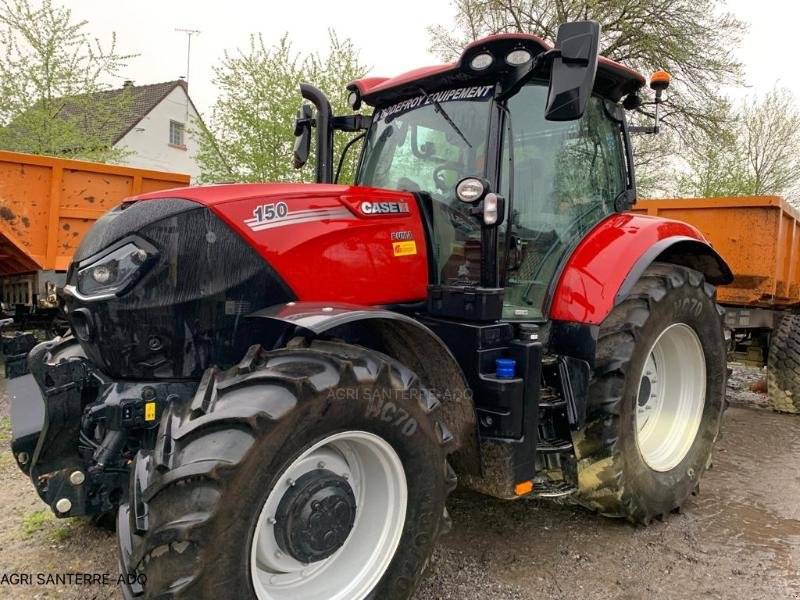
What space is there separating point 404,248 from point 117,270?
1.22m

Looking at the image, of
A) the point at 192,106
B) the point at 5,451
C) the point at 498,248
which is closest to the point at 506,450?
the point at 498,248

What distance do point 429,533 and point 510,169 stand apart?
1.66m

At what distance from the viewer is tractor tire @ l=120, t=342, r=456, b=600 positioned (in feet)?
5.82

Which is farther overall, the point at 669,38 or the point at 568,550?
the point at 669,38

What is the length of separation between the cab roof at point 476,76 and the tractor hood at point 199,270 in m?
0.83

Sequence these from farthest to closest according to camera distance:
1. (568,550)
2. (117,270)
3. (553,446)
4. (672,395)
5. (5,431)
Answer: (5,431)
(672,395)
(568,550)
(553,446)
(117,270)

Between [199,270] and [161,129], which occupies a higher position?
[161,129]

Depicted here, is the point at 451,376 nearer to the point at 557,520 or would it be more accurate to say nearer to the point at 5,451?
the point at 557,520

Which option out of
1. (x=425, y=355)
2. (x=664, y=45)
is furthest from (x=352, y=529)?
(x=664, y=45)

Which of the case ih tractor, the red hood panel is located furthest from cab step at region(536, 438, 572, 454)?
the red hood panel

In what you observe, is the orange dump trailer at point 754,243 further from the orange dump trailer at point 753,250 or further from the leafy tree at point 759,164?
the leafy tree at point 759,164

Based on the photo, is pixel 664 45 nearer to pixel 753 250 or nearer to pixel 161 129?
pixel 753 250

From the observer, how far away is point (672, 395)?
3756mm

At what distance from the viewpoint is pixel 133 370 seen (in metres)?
2.28
